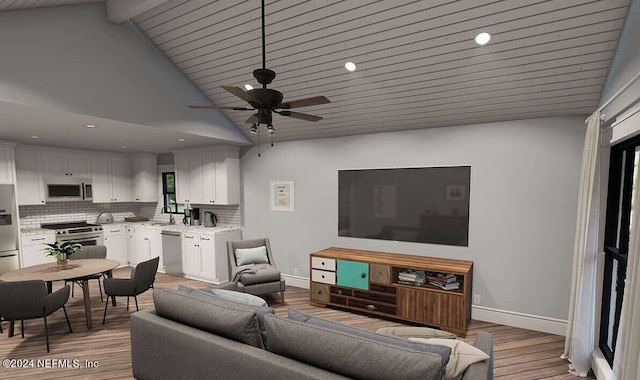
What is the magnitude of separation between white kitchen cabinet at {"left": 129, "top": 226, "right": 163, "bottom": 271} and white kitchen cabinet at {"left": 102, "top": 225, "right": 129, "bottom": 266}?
15cm

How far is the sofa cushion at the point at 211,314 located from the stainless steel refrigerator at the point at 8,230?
409cm

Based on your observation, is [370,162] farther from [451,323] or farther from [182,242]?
[182,242]

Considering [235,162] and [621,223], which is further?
[235,162]

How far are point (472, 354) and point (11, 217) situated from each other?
641 cm

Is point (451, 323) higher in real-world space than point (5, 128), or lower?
lower

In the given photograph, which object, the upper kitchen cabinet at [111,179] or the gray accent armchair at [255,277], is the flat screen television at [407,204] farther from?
the upper kitchen cabinet at [111,179]

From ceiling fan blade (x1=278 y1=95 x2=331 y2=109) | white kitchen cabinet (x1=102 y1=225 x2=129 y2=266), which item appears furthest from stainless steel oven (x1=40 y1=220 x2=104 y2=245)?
ceiling fan blade (x1=278 y1=95 x2=331 y2=109)

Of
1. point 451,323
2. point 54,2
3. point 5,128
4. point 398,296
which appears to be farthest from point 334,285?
point 5,128

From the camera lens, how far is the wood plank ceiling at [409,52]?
8.52 ft

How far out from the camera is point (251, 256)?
186 inches

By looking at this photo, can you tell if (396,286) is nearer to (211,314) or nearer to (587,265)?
(587,265)

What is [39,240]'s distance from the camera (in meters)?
5.25

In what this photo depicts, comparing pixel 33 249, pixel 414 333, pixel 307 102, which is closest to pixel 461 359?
pixel 414 333

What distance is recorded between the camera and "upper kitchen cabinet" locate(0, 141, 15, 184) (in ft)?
15.9
